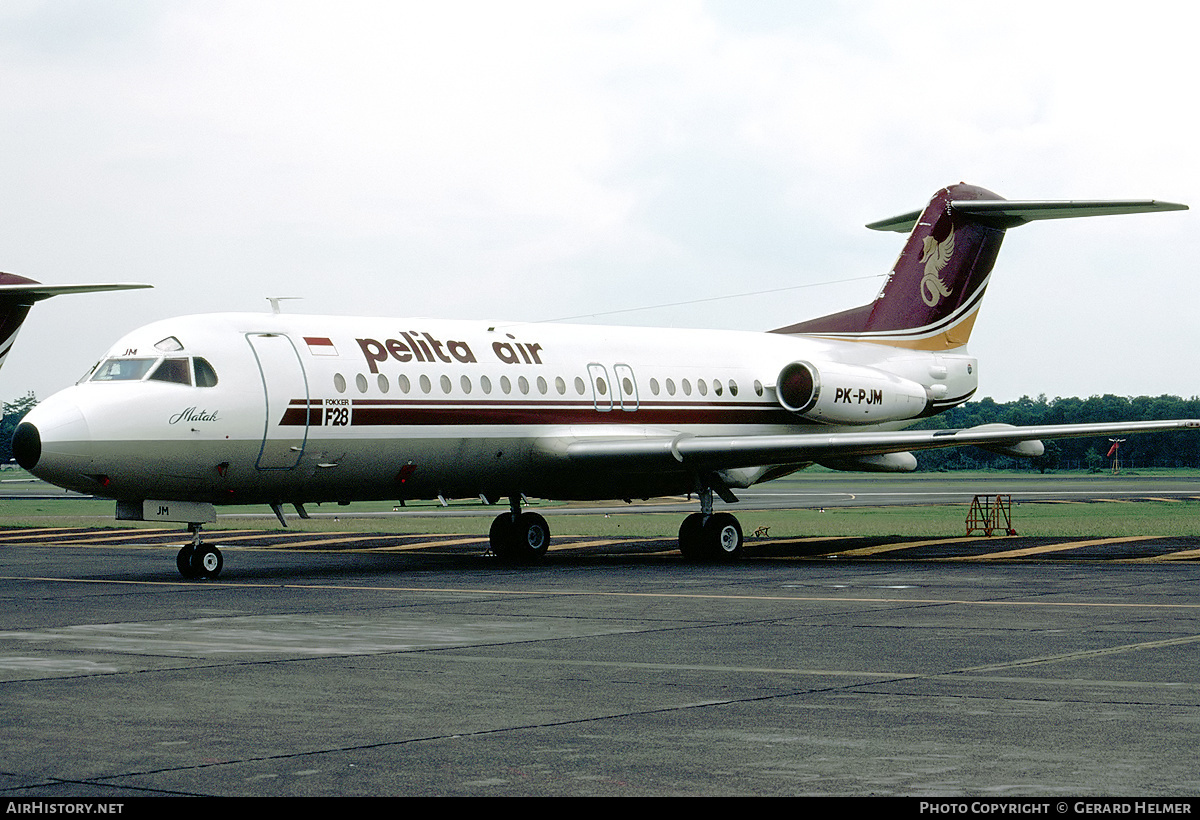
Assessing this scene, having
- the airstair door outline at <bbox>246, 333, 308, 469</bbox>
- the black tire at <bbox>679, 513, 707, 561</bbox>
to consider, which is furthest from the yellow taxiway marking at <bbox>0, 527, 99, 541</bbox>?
the black tire at <bbox>679, 513, 707, 561</bbox>

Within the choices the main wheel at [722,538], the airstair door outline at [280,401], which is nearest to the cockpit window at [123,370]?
the airstair door outline at [280,401]

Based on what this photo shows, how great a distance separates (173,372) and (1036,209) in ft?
53.7

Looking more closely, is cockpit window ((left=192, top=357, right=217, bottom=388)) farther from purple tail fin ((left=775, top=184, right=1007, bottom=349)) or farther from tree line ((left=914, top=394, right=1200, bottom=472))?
tree line ((left=914, top=394, right=1200, bottom=472))

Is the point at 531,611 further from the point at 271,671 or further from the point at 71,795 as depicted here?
the point at 71,795

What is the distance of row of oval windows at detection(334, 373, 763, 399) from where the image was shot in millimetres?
21844

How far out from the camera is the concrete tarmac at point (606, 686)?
22.9 feet

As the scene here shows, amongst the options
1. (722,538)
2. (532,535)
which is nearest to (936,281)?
(722,538)

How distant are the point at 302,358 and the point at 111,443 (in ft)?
10.6

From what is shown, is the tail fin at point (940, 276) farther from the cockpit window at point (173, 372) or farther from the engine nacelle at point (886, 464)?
the cockpit window at point (173, 372)

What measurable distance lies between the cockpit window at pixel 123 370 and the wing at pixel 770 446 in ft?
21.9

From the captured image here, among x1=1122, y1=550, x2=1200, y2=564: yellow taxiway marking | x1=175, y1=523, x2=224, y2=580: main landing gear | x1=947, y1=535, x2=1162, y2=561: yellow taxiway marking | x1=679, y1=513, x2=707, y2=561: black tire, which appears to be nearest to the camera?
x1=175, y1=523, x2=224, y2=580: main landing gear

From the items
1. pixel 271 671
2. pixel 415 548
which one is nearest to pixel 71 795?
pixel 271 671

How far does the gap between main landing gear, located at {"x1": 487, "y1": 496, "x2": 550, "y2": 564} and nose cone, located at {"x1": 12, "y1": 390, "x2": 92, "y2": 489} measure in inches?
321

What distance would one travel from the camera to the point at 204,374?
66.9 ft
